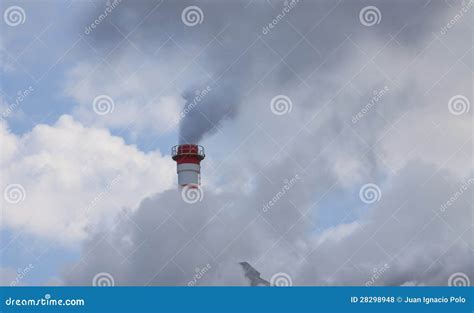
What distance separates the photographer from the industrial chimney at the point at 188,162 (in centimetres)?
5991

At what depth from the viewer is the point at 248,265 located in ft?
172

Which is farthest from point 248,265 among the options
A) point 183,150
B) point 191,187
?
point 183,150

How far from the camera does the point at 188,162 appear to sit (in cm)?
6056

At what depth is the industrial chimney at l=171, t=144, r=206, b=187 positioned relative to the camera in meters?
59.9
